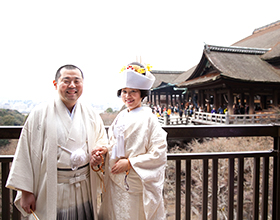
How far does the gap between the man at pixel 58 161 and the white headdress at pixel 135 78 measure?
8.8 inches

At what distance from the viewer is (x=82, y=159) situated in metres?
0.88

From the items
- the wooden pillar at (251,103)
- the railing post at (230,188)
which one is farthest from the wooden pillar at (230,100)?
the railing post at (230,188)

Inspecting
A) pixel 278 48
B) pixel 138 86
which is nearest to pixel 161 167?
pixel 138 86

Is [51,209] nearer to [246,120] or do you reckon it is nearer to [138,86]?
[138,86]

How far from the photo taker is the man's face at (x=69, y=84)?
89 cm

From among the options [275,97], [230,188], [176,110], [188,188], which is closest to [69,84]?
[188,188]

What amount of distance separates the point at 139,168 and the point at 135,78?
0.46 metres

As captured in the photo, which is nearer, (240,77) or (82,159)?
(82,159)

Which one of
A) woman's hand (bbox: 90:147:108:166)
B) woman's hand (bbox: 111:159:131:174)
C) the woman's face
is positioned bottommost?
woman's hand (bbox: 111:159:131:174)

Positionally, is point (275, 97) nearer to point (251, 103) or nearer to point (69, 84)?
point (251, 103)

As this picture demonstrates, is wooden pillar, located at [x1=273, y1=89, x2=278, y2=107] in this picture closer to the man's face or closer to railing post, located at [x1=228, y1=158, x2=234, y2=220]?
railing post, located at [x1=228, y1=158, x2=234, y2=220]

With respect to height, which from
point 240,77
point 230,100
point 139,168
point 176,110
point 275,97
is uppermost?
point 240,77

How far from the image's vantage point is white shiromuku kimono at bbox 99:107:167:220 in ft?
2.90

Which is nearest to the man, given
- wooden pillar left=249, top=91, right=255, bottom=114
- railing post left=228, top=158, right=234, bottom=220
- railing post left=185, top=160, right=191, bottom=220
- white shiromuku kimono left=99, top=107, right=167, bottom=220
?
white shiromuku kimono left=99, top=107, right=167, bottom=220
